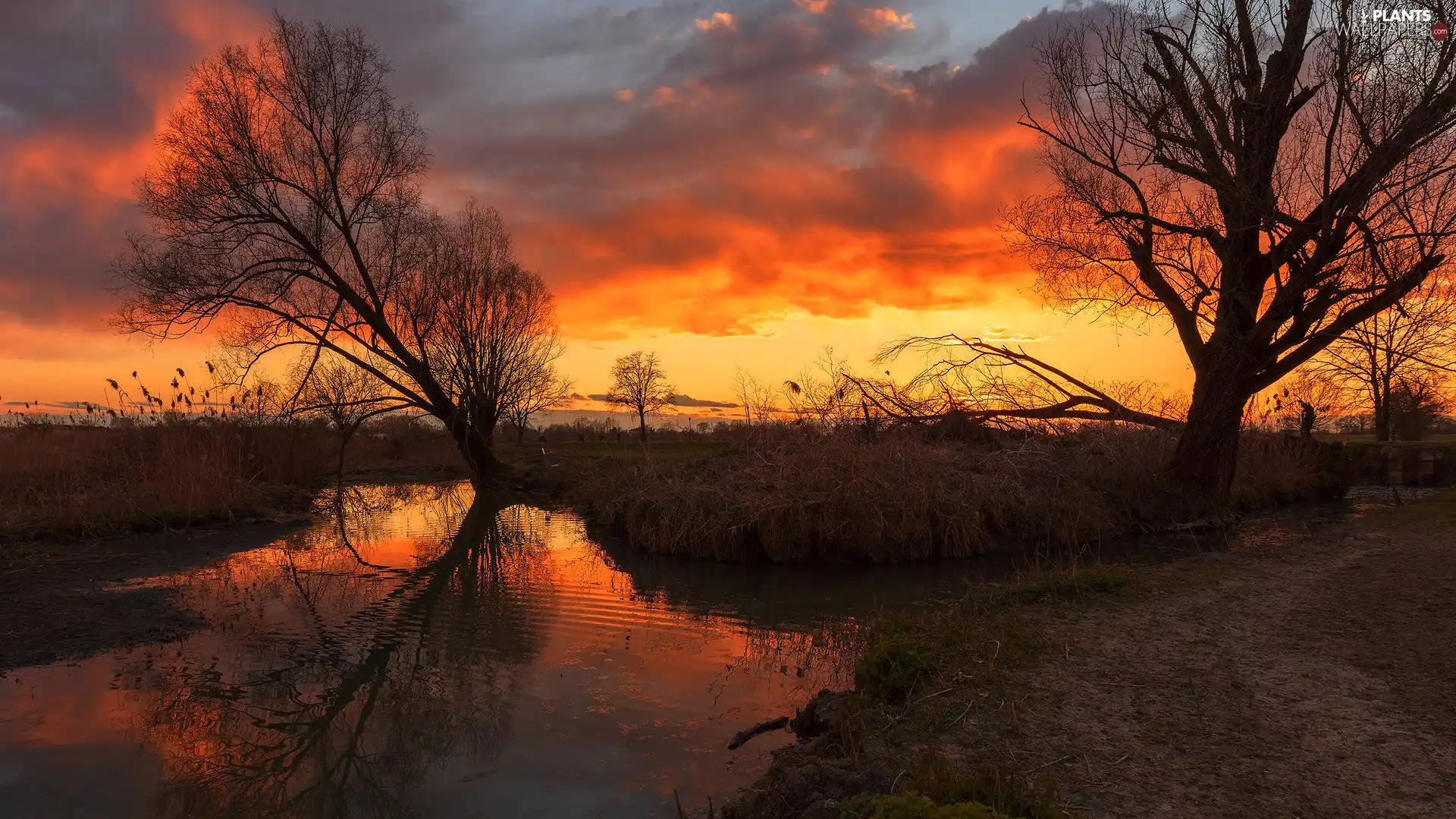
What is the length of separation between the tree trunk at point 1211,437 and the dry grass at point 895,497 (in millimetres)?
476

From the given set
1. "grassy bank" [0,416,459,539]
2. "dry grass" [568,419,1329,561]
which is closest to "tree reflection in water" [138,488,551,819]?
"dry grass" [568,419,1329,561]

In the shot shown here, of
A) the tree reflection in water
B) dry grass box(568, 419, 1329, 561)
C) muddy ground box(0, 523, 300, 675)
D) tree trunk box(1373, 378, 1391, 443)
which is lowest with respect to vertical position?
the tree reflection in water

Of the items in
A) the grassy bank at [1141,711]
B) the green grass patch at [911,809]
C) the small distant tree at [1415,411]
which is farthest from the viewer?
the small distant tree at [1415,411]

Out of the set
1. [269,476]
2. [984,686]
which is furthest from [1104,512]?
[269,476]

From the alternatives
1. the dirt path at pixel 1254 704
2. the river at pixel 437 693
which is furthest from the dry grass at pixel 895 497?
the dirt path at pixel 1254 704

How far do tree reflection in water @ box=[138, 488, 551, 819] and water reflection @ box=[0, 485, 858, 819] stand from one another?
0.02 metres

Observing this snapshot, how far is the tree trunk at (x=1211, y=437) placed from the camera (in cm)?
1381

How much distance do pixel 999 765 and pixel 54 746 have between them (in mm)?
5997

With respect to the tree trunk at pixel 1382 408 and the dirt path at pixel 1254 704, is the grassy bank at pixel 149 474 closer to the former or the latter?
the dirt path at pixel 1254 704

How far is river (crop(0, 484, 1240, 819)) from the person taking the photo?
4.89 meters

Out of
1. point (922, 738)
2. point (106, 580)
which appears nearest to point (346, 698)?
point (922, 738)

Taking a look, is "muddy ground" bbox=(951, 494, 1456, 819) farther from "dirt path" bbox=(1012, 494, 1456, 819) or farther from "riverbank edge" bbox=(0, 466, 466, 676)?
"riverbank edge" bbox=(0, 466, 466, 676)

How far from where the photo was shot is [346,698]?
6.50 m

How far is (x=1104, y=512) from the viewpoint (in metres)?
15.0
